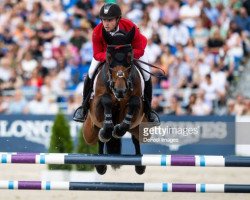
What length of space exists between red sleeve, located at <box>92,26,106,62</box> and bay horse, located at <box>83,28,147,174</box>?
86mm

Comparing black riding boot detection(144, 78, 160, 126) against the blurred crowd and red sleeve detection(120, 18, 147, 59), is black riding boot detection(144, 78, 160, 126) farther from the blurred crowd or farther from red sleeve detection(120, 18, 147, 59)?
the blurred crowd

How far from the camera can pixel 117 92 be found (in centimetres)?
728

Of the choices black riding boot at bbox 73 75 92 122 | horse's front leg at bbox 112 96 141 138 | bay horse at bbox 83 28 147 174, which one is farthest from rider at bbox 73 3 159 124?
horse's front leg at bbox 112 96 141 138

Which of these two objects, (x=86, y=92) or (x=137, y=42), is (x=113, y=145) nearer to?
(x=86, y=92)

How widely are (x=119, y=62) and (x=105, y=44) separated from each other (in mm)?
463

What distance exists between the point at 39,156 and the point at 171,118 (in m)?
6.93

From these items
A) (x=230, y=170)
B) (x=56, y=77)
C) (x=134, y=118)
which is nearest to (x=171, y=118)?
(x=230, y=170)

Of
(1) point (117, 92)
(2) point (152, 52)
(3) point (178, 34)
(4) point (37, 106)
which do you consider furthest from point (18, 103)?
(1) point (117, 92)

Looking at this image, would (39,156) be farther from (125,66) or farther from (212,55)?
(212,55)

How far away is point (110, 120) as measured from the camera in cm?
754

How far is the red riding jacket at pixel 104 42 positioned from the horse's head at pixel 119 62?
0.23 m

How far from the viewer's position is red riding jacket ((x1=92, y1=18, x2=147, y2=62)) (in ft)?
25.2

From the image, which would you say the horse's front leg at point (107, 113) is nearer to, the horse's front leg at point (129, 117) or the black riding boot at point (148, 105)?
the horse's front leg at point (129, 117)

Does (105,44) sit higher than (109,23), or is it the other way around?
(109,23)
